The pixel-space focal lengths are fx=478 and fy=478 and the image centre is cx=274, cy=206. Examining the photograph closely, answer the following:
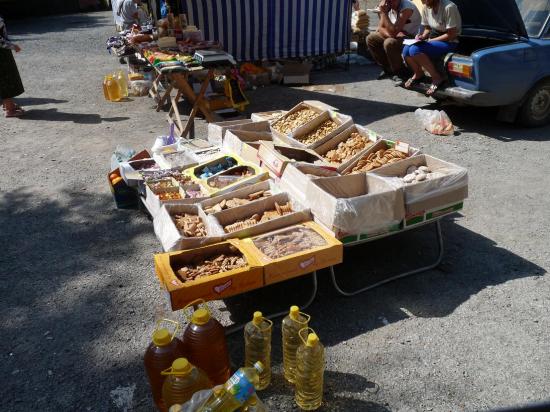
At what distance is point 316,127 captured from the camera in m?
5.39

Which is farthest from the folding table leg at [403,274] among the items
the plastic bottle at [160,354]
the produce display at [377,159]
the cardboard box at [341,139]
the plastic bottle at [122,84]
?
the plastic bottle at [122,84]

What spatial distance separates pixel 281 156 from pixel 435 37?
4.35m

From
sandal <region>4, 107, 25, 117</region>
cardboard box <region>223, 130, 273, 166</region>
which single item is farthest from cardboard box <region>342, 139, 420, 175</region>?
sandal <region>4, 107, 25, 117</region>

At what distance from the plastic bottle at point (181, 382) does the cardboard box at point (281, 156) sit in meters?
2.18

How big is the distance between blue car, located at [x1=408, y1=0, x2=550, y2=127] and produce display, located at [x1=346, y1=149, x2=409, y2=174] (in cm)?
288

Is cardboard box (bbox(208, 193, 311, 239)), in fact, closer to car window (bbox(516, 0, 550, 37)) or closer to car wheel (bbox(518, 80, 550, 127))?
car wheel (bbox(518, 80, 550, 127))

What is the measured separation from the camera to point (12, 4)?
901 inches

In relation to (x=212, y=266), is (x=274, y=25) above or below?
above

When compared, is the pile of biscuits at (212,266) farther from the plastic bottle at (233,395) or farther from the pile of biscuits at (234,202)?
the plastic bottle at (233,395)

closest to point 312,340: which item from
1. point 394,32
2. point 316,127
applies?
point 316,127

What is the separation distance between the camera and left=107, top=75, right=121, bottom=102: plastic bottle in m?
9.52

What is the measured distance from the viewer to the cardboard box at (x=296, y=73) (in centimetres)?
1022

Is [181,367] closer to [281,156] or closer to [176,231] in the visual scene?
[176,231]

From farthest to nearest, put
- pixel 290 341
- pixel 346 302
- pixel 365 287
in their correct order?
pixel 365 287 → pixel 346 302 → pixel 290 341
